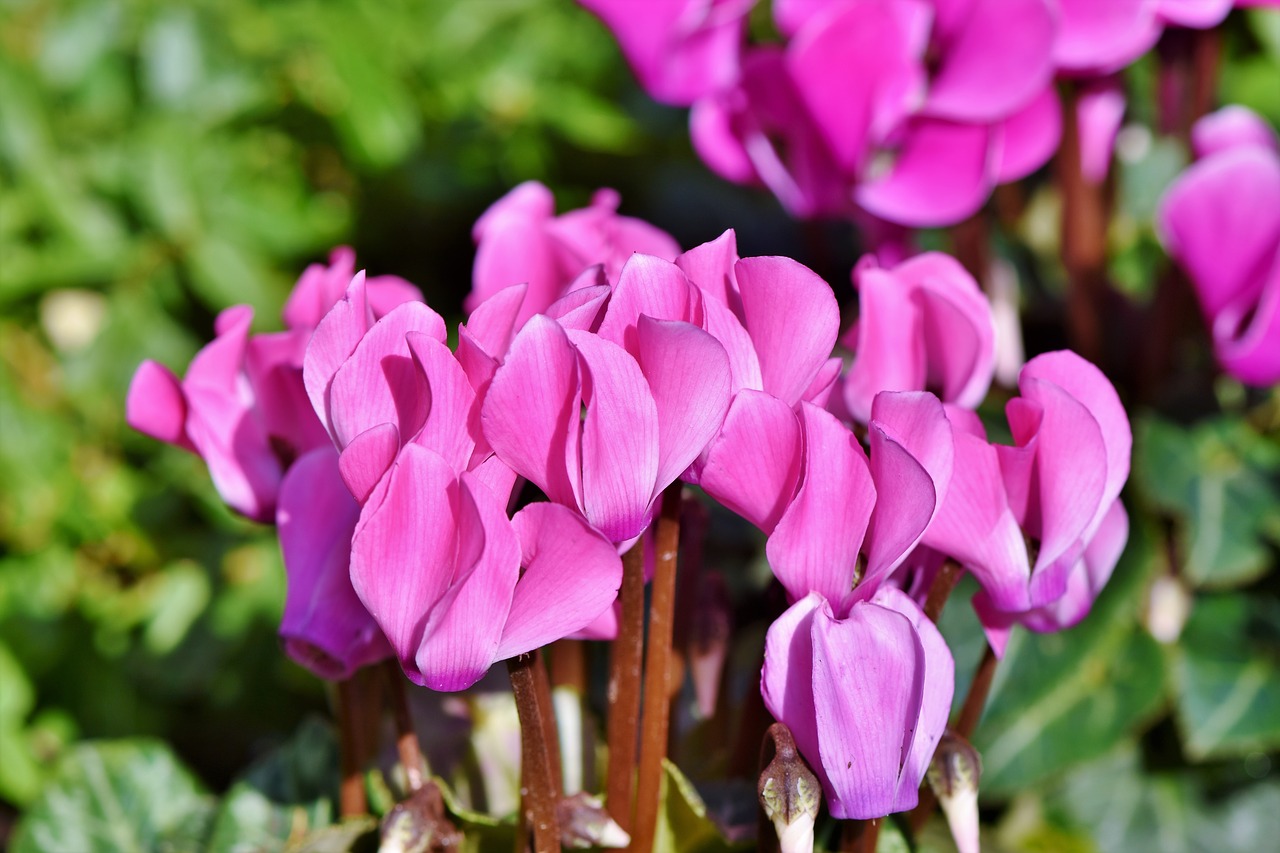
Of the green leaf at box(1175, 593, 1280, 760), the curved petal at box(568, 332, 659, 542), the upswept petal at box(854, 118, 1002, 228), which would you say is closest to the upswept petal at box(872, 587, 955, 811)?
the curved petal at box(568, 332, 659, 542)

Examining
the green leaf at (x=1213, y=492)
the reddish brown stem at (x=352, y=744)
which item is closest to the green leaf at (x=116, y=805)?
the reddish brown stem at (x=352, y=744)

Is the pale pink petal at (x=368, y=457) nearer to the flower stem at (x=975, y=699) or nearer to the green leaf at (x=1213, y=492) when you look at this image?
the flower stem at (x=975, y=699)

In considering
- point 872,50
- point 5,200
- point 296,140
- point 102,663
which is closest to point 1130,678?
point 872,50

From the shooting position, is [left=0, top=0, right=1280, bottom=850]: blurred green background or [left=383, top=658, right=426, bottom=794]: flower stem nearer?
[left=383, top=658, right=426, bottom=794]: flower stem

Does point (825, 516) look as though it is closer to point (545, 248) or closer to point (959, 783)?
point (959, 783)

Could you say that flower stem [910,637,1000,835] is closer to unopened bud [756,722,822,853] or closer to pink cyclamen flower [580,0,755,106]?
unopened bud [756,722,822,853]

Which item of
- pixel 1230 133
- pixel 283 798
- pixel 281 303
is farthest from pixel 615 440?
pixel 281 303
